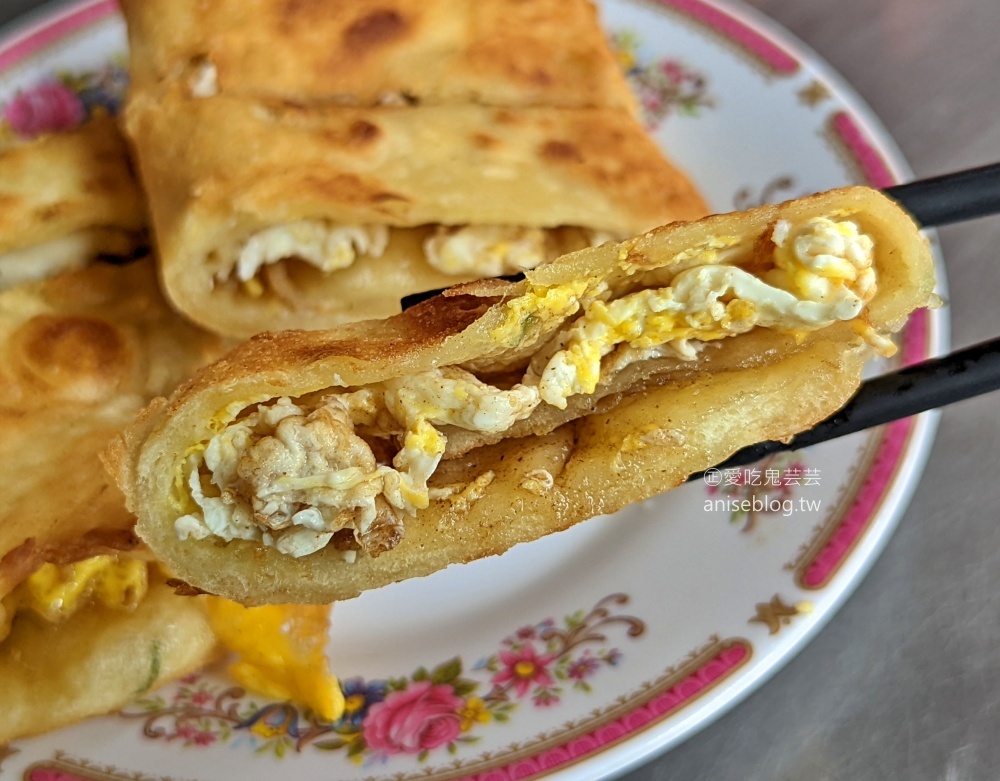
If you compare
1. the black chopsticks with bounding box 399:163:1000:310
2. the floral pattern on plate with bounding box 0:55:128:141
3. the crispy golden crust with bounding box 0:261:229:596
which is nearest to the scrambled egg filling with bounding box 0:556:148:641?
the crispy golden crust with bounding box 0:261:229:596

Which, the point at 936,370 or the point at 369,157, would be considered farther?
the point at 369,157

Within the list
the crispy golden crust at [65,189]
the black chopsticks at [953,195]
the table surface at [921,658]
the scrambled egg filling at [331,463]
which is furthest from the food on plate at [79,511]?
the black chopsticks at [953,195]

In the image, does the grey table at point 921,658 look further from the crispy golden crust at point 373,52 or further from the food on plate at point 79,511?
the crispy golden crust at point 373,52

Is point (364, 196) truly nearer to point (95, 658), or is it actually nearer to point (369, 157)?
point (369, 157)

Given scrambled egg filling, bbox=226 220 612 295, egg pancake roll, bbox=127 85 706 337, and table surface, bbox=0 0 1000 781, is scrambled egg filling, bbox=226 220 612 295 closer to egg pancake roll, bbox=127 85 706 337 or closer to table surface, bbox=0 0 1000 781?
egg pancake roll, bbox=127 85 706 337

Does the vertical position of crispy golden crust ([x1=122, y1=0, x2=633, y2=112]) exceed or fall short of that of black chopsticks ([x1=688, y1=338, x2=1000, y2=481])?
it exceeds it

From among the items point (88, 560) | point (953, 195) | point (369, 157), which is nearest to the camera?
point (953, 195)

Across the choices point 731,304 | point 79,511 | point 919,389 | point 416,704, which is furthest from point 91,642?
point 919,389
